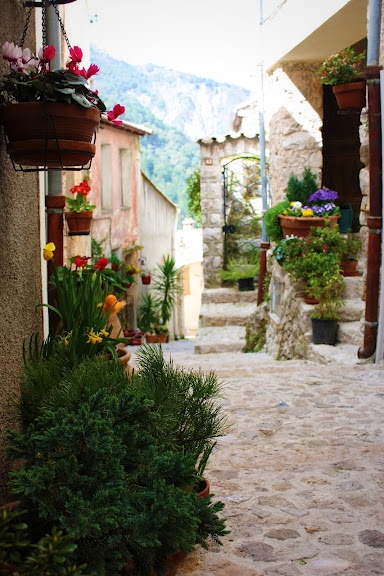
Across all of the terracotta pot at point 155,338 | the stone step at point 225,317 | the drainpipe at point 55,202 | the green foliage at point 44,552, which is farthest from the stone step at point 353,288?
the terracotta pot at point 155,338

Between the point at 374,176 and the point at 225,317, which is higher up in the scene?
the point at 374,176

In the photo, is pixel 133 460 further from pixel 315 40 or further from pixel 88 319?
pixel 315 40

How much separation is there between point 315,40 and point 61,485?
808 cm

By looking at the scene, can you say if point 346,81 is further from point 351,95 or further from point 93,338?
point 93,338

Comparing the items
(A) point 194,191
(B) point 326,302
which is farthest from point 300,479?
(A) point 194,191

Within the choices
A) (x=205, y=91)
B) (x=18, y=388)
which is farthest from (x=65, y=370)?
(x=205, y=91)

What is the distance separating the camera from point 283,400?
500 centimetres

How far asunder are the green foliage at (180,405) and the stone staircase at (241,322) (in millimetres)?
4169

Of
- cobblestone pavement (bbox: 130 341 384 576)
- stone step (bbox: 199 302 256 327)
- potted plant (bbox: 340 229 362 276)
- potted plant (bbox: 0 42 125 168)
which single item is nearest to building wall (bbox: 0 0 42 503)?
potted plant (bbox: 0 42 125 168)

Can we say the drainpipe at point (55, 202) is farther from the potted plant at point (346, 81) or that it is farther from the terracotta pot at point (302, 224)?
the terracotta pot at point (302, 224)

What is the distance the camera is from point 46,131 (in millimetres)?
2771

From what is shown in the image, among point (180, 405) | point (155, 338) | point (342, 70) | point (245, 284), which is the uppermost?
point (342, 70)

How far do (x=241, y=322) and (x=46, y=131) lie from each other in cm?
977

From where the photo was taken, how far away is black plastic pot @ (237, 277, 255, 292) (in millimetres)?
13811
